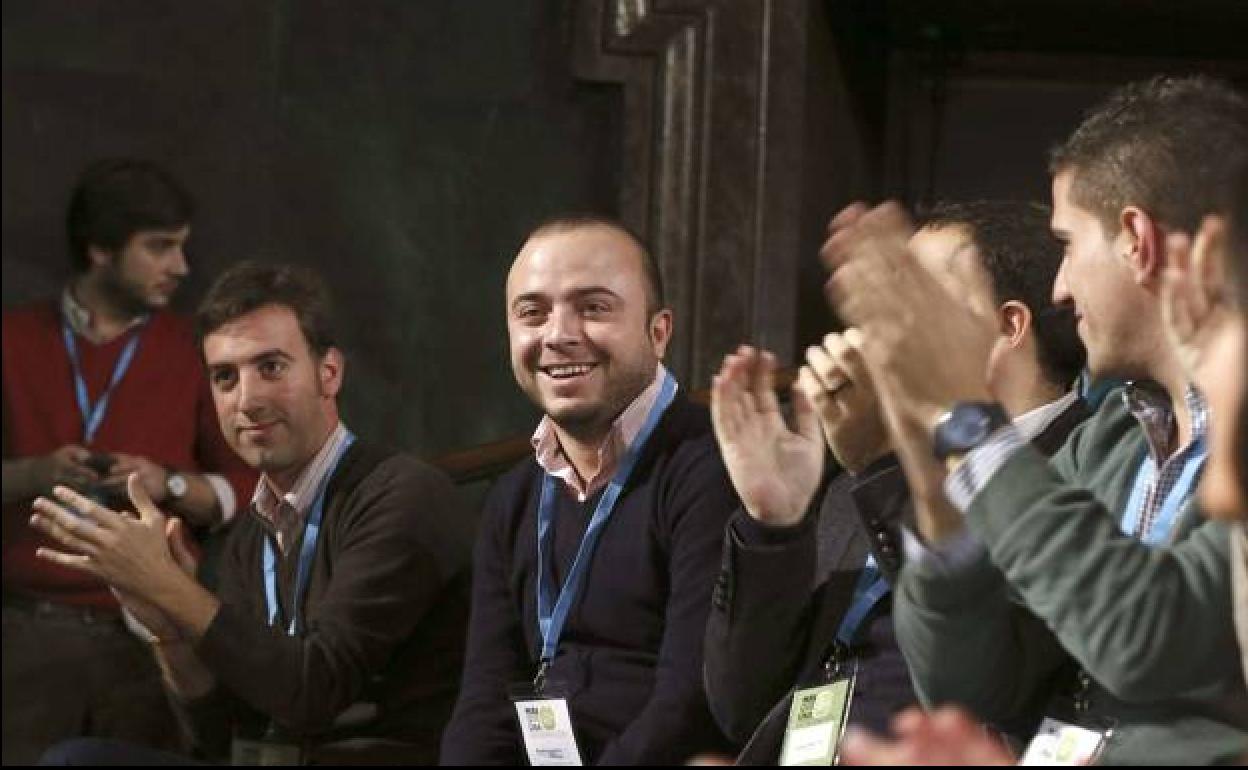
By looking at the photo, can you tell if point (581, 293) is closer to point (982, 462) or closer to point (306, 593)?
point (306, 593)

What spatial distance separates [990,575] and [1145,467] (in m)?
0.21

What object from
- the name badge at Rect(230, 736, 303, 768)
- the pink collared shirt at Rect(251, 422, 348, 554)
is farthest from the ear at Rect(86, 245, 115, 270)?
the name badge at Rect(230, 736, 303, 768)

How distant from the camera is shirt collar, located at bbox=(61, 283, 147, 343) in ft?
15.9

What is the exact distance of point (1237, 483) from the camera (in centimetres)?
215

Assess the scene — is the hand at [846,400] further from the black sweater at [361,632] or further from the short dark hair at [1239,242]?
the black sweater at [361,632]

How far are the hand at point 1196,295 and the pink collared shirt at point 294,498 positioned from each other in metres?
1.91

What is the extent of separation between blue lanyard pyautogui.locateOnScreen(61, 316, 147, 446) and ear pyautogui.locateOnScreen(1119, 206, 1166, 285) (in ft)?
8.26

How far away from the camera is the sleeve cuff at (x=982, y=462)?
2445 mm

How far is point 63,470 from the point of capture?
15.7 ft

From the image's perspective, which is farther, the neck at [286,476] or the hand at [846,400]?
the neck at [286,476]

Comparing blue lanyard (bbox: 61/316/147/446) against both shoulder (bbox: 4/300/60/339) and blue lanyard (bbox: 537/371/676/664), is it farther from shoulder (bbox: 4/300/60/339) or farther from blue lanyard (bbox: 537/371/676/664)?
blue lanyard (bbox: 537/371/676/664)

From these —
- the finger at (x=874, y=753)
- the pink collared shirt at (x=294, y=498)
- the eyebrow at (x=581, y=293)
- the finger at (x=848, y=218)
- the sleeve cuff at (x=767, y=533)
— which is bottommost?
the pink collared shirt at (x=294, y=498)

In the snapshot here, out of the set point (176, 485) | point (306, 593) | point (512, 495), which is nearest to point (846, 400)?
point (512, 495)

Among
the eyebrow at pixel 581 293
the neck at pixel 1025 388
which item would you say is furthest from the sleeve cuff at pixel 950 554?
the eyebrow at pixel 581 293
